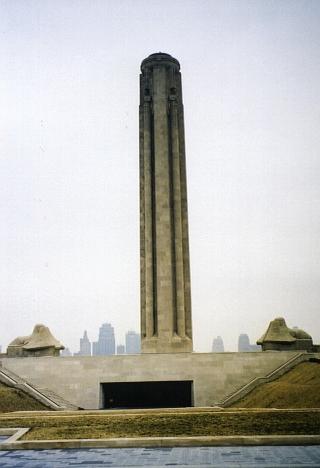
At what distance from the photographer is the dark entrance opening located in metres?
36.1

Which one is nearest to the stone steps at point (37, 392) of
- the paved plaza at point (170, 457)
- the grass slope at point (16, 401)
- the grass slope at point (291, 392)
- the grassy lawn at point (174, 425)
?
the grass slope at point (16, 401)

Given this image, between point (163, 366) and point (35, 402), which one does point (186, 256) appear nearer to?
point (163, 366)

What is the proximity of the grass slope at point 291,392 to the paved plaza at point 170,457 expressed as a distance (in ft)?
32.4

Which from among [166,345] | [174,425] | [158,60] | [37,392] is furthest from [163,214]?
[174,425]

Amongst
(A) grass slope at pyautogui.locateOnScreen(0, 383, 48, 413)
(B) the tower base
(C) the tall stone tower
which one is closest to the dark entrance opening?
(B) the tower base

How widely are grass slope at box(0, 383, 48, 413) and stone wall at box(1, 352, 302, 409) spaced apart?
3.80 meters

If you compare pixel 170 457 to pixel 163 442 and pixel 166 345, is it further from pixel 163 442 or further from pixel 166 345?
pixel 166 345

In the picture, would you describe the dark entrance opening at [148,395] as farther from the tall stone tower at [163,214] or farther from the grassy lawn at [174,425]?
the grassy lawn at [174,425]

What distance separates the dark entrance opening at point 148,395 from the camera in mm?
36125

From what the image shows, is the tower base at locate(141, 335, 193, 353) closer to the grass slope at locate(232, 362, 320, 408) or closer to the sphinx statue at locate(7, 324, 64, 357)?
the sphinx statue at locate(7, 324, 64, 357)

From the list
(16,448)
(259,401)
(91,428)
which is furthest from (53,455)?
(259,401)

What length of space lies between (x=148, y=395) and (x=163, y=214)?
47.5ft

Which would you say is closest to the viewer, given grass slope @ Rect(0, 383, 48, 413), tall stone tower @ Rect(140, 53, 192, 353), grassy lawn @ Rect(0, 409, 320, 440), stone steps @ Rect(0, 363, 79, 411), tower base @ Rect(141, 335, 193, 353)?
grassy lawn @ Rect(0, 409, 320, 440)

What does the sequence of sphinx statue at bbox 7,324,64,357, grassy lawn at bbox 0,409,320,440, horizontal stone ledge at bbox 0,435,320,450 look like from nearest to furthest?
horizontal stone ledge at bbox 0,435,320,450, grassy lawn at bbox 0,409,320,440, sphinx statue at bbox 7,324,64,357
